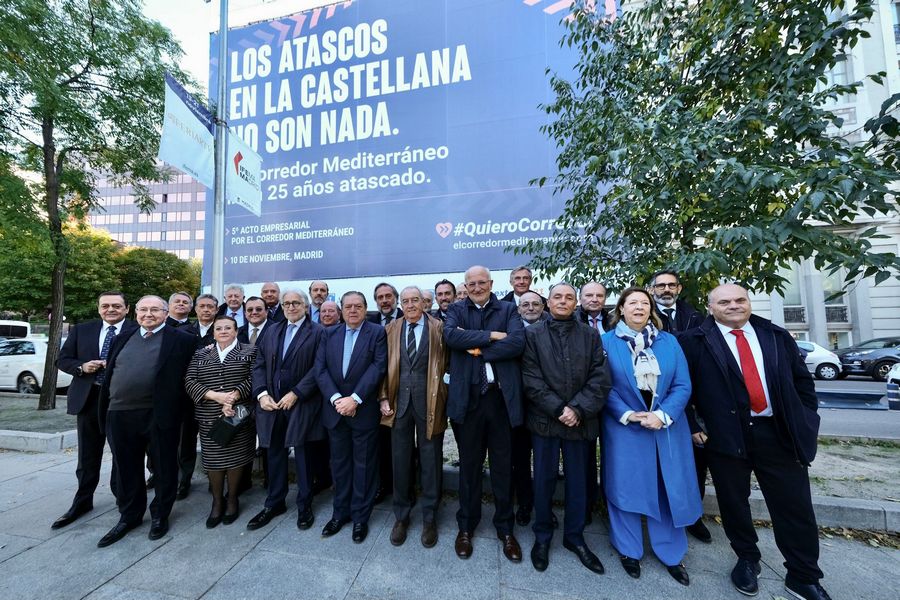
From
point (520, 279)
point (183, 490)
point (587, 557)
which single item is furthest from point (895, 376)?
point (183, 490)

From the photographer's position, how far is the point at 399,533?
303 cm

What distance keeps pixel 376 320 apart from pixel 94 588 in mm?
2950

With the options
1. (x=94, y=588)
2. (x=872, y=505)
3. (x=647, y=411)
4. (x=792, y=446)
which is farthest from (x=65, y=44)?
(x=872, y=505)

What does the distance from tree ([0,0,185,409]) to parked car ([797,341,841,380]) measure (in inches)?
761

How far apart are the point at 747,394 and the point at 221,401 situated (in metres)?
4.00

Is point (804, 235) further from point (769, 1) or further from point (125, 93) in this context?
point (125, 93)

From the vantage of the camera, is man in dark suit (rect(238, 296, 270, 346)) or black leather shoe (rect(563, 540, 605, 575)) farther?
man in dark suit (rect(238, 296, 270, 346))

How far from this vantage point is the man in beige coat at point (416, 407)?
3117 millimetres

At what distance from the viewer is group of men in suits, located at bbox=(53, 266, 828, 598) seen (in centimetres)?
254

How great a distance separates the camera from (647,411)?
271 centimetres

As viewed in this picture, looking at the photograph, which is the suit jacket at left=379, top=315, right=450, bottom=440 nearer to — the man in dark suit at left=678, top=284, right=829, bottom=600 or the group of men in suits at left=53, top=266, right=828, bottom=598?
the group of men in suits at left=53, top=266, right=828, bottom=598

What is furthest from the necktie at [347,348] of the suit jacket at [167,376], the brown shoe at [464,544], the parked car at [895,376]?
the parked car at [895,376]

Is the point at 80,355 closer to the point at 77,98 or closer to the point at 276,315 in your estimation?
the point at 276,315

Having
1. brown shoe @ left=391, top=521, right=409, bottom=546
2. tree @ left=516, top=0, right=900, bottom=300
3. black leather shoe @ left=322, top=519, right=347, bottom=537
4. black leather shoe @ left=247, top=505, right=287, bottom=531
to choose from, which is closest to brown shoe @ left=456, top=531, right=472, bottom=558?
brown shoe @ left=391, top=521, right=409, bottom=546
